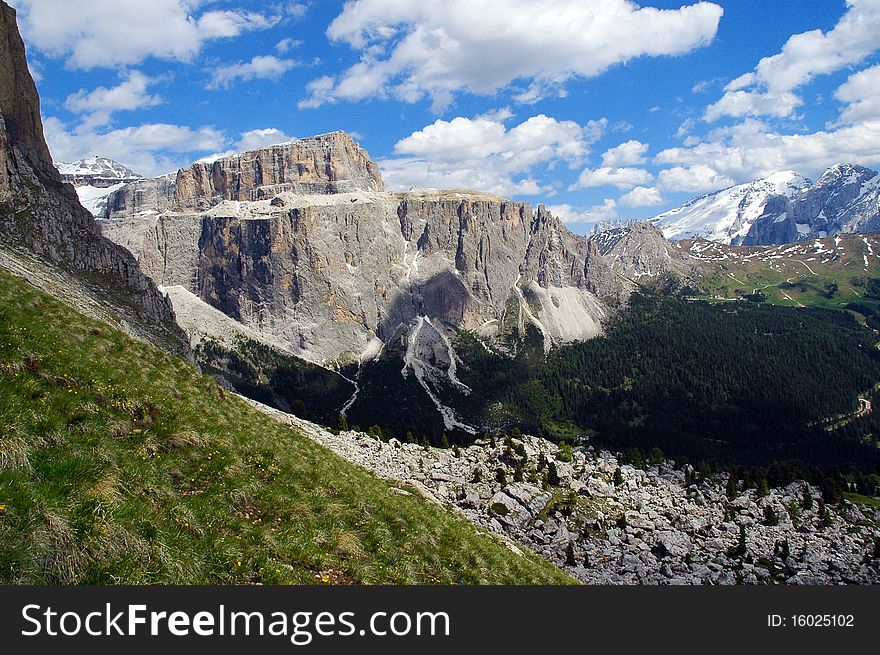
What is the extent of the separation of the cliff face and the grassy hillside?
57.8m

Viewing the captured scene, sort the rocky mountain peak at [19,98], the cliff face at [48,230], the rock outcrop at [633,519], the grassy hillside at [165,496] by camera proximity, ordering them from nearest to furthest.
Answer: the grassy hillside at [165,496] → the rock outcrop at [633,519] → the cliff face at [48,230] → the rocky mountain peak at [19,98]

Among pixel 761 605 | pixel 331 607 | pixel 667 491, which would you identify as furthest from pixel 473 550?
pixel 667 491

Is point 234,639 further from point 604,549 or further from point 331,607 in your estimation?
point 604,549

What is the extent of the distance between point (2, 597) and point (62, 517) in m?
1.62

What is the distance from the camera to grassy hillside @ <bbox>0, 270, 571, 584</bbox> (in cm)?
1005

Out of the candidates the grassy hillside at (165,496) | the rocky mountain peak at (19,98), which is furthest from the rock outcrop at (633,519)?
the rocky mountain peak at (19,98)

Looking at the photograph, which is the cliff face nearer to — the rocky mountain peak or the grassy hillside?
the rocky mountain peak

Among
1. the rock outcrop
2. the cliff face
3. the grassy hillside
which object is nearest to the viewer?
the grassy hillside

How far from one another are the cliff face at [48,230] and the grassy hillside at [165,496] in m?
57.8

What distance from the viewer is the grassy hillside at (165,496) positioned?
33.0 feet

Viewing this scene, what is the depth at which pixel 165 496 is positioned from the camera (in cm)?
1390

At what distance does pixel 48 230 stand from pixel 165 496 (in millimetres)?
113828

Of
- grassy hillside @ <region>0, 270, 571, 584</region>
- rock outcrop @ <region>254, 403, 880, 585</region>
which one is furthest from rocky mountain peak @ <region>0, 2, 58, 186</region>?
grassy hillside @ <region>0, 270, 571, 584</region>

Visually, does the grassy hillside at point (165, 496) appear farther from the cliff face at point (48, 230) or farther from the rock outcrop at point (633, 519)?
the cliff face at point (48, 230)
